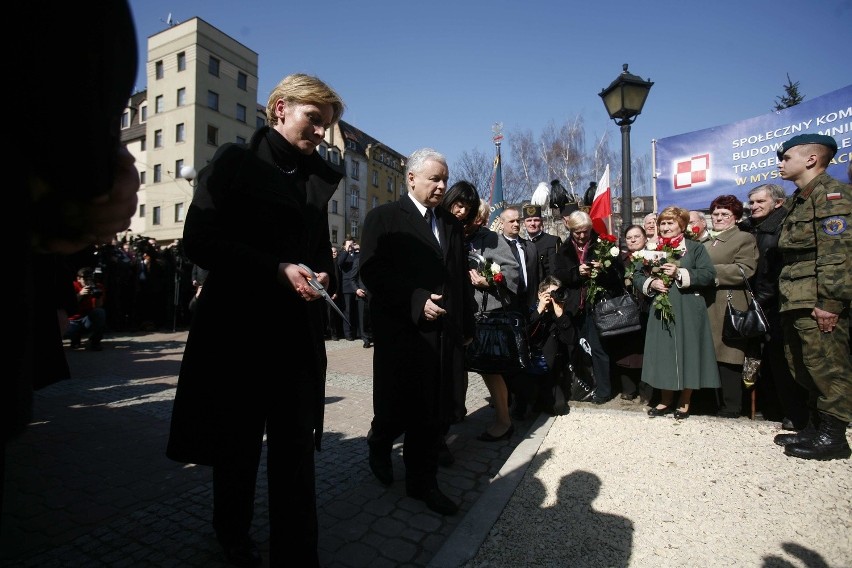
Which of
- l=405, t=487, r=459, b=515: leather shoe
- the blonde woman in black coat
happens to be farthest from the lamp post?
the blonde woman in black coat

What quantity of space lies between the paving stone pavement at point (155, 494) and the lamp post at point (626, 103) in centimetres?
367

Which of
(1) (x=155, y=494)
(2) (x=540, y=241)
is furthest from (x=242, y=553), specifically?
(2) (x=540, y=241)

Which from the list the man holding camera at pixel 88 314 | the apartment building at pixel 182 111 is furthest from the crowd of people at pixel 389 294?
the apartment building at pixel 182 111

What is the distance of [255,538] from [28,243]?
2269 mm

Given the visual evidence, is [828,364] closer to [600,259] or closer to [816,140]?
[816,140]

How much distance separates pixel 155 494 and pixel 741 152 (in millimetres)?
9248

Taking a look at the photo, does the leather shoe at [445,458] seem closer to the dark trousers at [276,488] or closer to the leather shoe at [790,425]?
the dark trousers at [276,488]

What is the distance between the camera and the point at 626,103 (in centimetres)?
662

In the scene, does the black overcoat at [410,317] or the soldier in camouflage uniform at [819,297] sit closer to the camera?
the black overcoat at [410,317]

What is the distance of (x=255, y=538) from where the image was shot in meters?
2.50

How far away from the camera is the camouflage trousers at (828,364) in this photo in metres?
3.38

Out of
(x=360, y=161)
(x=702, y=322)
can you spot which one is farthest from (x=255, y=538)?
(x=360, y=161)

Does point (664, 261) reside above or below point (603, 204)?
below

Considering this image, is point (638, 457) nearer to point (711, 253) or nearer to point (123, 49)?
point (711, 253)
